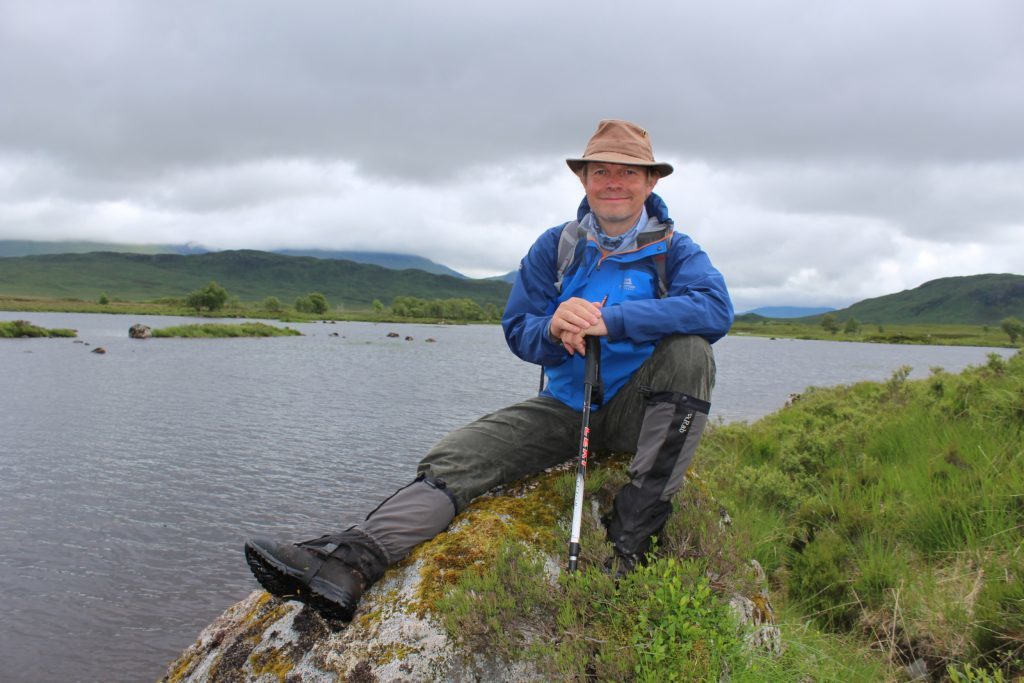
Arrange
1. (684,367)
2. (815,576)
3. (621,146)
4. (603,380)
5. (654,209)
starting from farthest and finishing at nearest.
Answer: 1. (815,576)
2. (654,209)
3. (603,380)
4. (621,146)
5. (684,367)

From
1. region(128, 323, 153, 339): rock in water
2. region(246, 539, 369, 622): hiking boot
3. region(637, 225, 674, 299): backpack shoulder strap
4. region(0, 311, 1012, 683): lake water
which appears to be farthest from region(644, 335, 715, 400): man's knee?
region(128, 323, 153, 339): rock in water

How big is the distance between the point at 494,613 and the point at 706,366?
2.31 metres

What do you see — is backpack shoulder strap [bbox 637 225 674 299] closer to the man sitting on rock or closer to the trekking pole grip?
the man sitting on rock

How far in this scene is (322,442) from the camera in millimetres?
20031

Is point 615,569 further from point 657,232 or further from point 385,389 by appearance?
point 385,389

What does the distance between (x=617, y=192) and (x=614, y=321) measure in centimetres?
119

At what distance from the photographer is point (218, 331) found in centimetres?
7969

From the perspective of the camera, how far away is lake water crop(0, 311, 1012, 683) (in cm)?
882

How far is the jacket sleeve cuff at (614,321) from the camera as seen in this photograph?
4738 mm

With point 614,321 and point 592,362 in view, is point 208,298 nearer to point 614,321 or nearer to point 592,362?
point 592,362

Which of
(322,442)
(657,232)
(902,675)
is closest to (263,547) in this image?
(657,232)

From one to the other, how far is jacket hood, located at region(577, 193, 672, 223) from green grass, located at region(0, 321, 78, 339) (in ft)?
253

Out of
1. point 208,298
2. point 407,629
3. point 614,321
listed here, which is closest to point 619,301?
point 614,321

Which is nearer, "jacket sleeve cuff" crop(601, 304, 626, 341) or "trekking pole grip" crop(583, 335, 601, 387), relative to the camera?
"jacket sleeve cuff" crop(601, 304, 626, 341)
